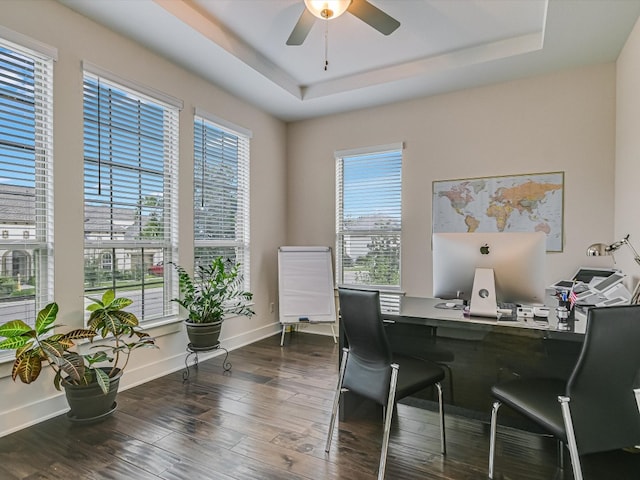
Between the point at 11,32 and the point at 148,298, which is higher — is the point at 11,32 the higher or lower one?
the higher one

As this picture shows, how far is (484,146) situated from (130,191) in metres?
3.60

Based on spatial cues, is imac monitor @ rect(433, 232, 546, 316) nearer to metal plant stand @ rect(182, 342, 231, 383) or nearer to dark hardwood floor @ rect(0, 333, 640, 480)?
dark hardwood floor @ rect(0, 333, 640, 480)

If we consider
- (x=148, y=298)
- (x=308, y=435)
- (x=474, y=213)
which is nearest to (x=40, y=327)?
(x=148, y=298)

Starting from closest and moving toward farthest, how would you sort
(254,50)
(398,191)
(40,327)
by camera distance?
1. (40,327)
2. (254,50)
3. (398,191)

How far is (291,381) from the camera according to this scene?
3.26 m

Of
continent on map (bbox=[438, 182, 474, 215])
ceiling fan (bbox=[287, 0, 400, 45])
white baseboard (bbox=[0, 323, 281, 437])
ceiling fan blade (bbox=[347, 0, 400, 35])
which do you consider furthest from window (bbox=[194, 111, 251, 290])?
continent on map (bbox=[438, 182, 474, 215])

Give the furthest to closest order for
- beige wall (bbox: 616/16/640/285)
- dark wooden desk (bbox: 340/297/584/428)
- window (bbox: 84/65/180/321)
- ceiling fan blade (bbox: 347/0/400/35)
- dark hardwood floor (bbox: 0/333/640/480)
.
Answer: window (bbox: 84/65/180/321), beige wall (bbox: 616/16/640/285), ceiling fan blade (bbox: 347/0/400/35), dark wooden desk (bbox: 340/297/584/428), dark hardwood floor (bbox: 0/333/640/480)

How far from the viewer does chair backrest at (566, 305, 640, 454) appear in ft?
4.70

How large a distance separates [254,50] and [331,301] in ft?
A: 9.69

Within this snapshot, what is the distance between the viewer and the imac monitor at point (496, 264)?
212 cm

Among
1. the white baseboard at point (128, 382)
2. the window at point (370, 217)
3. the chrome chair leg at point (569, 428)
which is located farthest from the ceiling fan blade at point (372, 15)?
the white baseboard at point (128, 382)

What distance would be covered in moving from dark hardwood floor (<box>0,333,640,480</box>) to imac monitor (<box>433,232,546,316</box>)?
0.85 m

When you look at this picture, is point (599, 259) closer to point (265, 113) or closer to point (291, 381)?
point (291, 381)

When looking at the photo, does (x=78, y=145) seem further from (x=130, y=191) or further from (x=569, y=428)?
(x=569, y=428)
